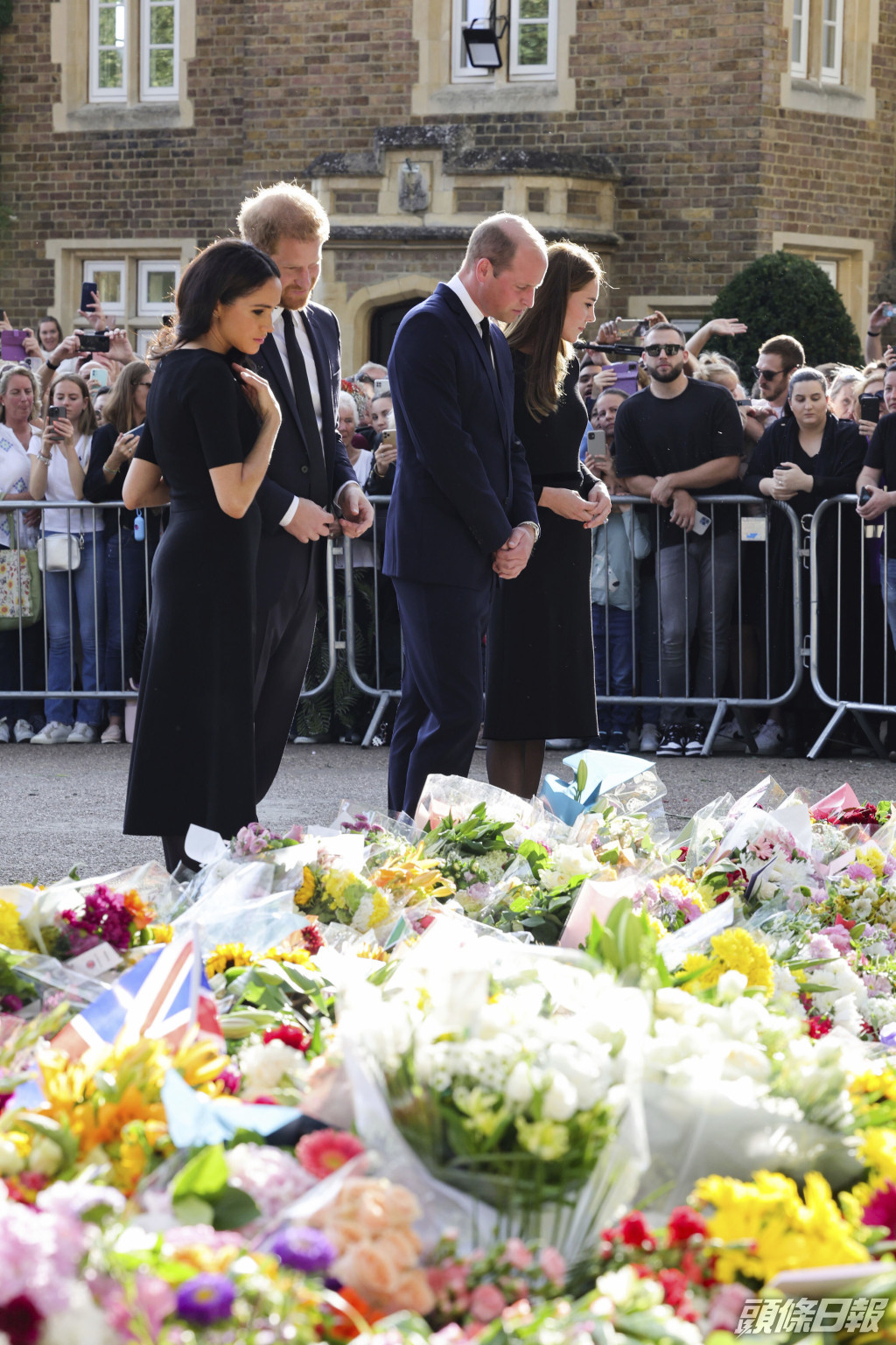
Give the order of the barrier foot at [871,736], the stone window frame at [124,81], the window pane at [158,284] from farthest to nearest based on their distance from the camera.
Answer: the window pane at [158,284], the stone window frame at [124,81], the barrier foot at [871,736]

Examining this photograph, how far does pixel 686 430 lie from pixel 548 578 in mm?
3551

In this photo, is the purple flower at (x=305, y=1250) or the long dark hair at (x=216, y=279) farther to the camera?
Answer: the long dark hair at (x=216, y=279)

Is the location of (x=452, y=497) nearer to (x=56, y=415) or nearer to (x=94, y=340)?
(x=56, y=415)

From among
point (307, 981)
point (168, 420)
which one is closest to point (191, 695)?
point (168, 420)

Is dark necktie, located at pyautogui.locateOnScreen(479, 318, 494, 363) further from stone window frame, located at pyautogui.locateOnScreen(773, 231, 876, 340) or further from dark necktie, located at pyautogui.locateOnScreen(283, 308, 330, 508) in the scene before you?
stone window frame, located at pyautogui.locateOnScreen(773, 231, 876, 340)

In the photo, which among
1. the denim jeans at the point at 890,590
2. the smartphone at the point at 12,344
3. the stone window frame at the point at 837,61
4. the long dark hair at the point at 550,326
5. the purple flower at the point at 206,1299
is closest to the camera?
the purple flower at the point at 206,1299

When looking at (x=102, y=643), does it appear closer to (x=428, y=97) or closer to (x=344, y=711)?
(x=344, y=711)

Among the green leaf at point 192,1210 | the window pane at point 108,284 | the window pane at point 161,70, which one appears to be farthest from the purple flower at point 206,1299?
the window pane at point 161,70

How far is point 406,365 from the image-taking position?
469 centimetres

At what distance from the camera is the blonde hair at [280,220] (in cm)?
439

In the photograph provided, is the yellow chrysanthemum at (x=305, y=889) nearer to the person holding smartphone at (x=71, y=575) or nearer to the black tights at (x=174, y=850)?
the black tights at (x=174, y=850)

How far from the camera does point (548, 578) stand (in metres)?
5.37

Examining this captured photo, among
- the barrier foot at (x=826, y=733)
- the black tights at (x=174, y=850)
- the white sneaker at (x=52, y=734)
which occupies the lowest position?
the white sneaker at (x=52, y=734)

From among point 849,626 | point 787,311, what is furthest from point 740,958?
point 787,311
